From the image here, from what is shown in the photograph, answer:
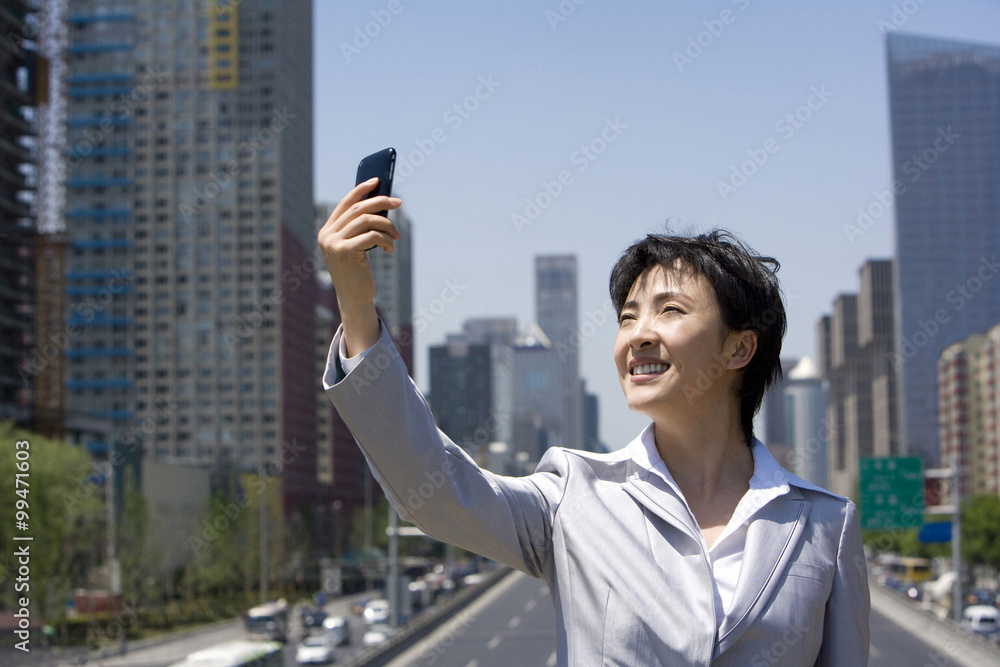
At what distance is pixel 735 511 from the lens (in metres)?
1.90

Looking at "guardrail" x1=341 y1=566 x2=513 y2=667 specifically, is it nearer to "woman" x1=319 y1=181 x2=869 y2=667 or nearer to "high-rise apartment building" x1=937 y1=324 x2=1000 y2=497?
"woman" x1=319 y1=181 x2=869 y2=667

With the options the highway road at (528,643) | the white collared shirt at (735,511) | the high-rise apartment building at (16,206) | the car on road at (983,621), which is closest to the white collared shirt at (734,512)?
the white collared shirt at (735,511)

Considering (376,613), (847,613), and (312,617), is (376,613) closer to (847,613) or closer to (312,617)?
(312,617)

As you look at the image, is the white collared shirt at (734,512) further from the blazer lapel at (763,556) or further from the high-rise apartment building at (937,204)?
the high-rise apartment building at (937,204)

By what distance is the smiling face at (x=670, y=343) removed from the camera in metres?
1.87

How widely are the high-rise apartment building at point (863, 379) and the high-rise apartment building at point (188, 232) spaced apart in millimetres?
58582

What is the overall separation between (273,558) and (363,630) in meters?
10.8

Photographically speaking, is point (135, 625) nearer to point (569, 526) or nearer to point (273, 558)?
point (273, 558)

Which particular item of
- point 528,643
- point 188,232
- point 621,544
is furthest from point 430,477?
point 188,232

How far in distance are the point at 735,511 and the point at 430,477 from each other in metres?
0.58

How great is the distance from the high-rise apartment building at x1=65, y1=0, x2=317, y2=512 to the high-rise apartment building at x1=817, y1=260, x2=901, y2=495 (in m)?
58.6

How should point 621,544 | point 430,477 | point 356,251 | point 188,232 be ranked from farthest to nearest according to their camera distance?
point 188,232 < point 621,544 < point 430,477 < point 356,251

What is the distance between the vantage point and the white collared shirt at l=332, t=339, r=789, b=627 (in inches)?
70.9

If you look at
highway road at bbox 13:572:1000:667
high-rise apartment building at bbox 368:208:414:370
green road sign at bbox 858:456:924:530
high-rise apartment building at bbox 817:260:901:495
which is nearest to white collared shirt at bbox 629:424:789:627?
green road sign at bbox 858:456:924:530
